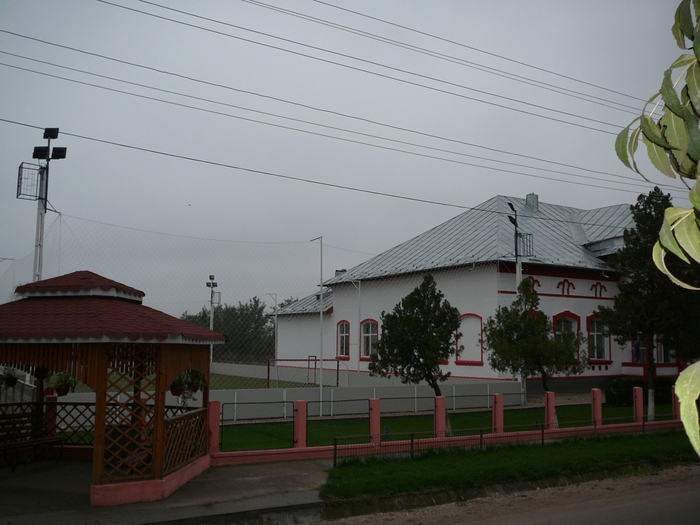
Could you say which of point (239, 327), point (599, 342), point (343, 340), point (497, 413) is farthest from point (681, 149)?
point (343, 340)

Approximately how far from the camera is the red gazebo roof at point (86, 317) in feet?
32.4

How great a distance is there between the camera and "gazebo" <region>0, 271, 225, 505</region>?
392 inches

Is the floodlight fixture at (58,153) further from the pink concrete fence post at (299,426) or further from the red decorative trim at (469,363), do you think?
the red decorative trim at (469,363)

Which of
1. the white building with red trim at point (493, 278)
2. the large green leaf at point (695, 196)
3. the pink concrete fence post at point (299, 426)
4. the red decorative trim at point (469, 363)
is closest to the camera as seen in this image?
the large green leaf at point (695, 196)

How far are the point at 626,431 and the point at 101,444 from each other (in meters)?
15.4

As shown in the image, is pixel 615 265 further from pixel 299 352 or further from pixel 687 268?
pixel 299 352

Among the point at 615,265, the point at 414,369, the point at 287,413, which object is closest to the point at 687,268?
the point at 615,265

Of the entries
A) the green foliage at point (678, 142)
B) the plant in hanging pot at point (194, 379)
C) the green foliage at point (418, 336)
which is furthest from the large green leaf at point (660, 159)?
the green foliage at point (418, 336)

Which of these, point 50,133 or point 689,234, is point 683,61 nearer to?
point 689,234

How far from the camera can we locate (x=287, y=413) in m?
20.9

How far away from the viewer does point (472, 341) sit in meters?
28.8

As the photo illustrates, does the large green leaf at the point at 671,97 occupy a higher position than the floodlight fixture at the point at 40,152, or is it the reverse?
the floodlight fixture at the point at 40,152

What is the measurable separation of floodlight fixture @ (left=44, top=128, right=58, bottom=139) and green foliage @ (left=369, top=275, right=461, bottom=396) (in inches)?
407

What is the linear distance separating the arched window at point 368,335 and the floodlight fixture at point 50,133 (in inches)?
815
